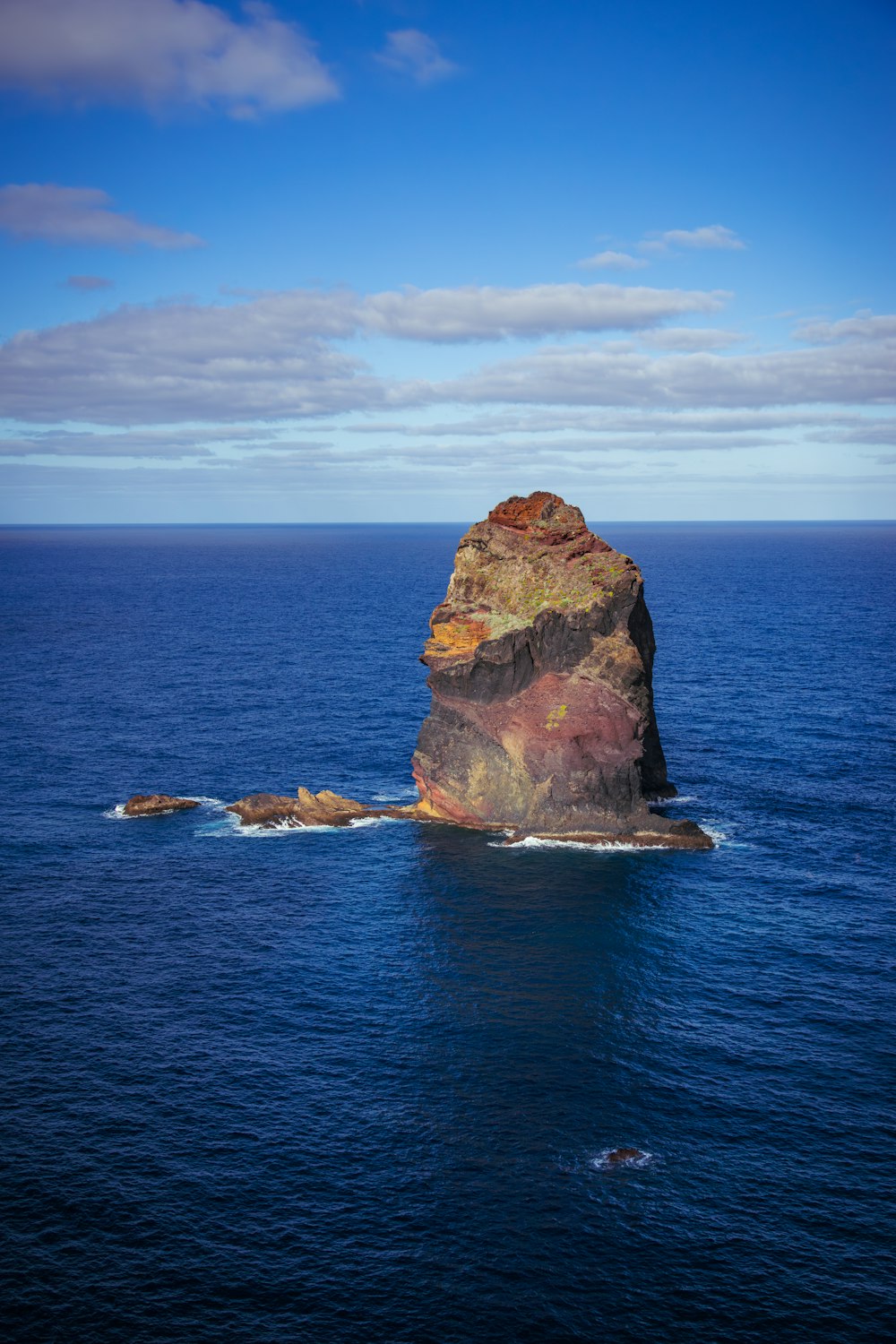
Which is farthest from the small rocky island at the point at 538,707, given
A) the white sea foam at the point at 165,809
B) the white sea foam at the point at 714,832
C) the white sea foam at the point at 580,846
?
the white sea foam at the point at 714,832

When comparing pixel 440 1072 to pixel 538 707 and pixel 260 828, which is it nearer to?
pixel 260 828

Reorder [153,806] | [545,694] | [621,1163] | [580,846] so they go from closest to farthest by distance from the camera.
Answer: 1. [621,1163]
2. [580,846]
3. [545,694]
4. [153,806]

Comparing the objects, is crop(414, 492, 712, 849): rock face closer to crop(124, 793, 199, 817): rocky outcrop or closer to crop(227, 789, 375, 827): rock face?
crop(227, 789, 375, 827): rock face

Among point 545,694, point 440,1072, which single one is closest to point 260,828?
point 545,694

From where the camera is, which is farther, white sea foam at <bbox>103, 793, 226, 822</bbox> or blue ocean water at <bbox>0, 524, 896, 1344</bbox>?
white sea foam at <bbox>103, 793, 226, 822</bbox>

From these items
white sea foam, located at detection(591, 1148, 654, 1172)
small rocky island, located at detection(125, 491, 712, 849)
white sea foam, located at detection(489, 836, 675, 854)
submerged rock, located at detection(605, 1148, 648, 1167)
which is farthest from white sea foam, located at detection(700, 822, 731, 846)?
white sea foam, located at detection(591, 1148, 654, 1172)

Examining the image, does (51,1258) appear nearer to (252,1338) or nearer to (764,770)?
(252,1338)

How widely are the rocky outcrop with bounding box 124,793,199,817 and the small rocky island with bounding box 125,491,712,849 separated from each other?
0.46 feet

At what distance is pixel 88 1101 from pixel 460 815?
44215 millimetres

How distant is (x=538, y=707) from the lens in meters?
90.6

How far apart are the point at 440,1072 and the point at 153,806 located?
46.3m

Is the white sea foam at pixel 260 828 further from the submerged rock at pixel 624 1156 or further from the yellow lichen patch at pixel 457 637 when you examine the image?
the submerged rock at pixel 624 1156

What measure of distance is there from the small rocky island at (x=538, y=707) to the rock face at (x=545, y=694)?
0.33ft

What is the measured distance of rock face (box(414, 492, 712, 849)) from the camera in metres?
88.1
